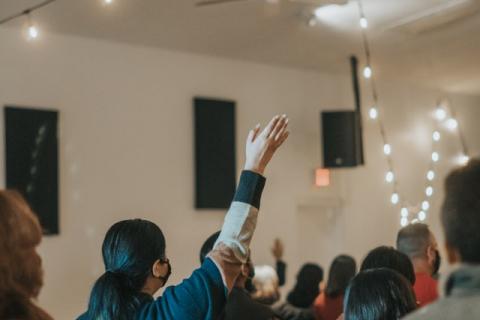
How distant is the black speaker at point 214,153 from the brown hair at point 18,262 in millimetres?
6050

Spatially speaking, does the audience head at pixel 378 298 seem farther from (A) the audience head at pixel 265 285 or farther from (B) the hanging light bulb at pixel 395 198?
(B) the hanging light bulb at pixel 395 198

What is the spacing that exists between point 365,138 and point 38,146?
418 centimetres

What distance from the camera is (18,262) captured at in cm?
154

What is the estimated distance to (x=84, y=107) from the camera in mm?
6988

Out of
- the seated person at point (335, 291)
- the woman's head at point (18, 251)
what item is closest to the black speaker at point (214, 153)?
the seated person at point (335, 291)

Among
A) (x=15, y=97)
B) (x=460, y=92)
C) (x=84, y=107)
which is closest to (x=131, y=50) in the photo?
(x=84, y=107)

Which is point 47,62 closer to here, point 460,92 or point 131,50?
point 131,50

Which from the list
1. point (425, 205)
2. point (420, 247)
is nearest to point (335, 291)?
point (420, 247)

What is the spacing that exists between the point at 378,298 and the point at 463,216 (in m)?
1.06

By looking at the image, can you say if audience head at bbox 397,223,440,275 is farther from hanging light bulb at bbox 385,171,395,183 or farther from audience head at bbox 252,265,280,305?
hanging light bulb at bbox 385,171,395,183

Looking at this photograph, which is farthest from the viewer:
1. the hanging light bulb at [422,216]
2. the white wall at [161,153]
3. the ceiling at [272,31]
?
the hanging light bulb at [422,216]

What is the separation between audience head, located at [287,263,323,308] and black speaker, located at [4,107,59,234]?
2.23 m

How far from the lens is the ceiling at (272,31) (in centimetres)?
641

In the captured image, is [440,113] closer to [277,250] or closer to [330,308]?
[277,250]
